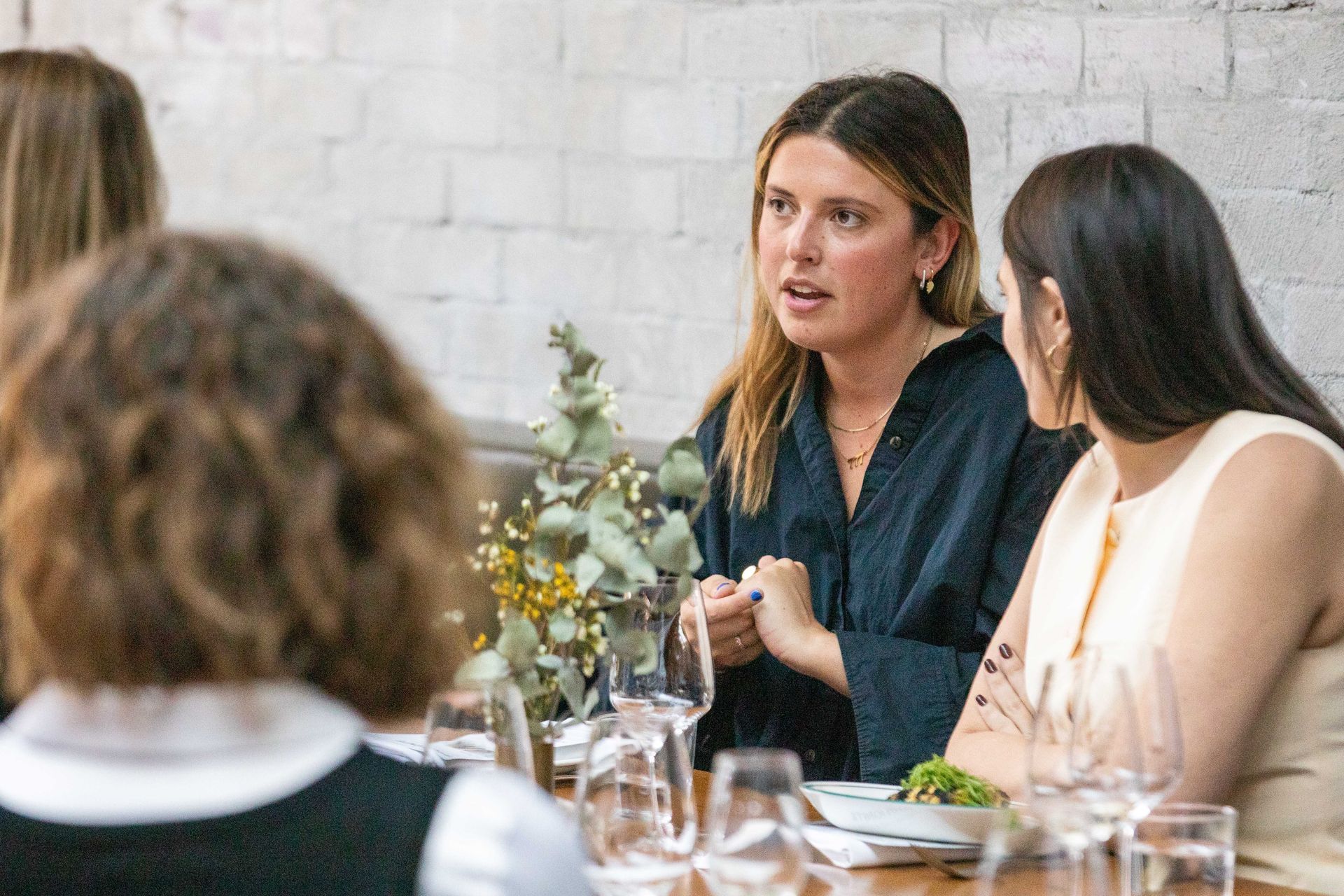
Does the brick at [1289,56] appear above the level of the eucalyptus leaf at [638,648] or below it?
above

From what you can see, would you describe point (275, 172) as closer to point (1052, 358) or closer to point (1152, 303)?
point (1052, 358)

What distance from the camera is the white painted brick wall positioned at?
231 cm

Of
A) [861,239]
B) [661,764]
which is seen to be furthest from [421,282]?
[661,764]

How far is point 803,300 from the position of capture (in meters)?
2.25

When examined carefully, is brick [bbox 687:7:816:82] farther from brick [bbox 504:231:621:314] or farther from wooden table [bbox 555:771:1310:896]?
wooden table [bbox 555:771:1310:896]

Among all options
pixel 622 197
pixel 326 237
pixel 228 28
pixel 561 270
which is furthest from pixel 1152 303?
pixel 228 28

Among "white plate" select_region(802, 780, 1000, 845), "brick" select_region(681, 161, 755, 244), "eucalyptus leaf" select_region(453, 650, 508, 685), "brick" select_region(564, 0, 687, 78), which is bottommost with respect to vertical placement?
"white plate" select_region(802, 780, 1000, 845)

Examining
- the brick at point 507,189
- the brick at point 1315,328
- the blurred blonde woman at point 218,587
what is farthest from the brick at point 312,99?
the blurred blonde woman at point 218,587

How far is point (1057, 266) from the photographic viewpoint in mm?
→ 1648

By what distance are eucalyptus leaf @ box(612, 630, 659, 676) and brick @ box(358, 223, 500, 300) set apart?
191 centimetres

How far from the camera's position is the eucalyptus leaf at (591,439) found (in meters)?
1.44

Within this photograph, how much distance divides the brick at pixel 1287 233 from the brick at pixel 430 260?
1.53 m

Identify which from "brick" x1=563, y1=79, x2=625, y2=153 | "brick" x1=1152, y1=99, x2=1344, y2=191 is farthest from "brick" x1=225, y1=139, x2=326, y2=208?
"brick" x1=1152, y1=99, x2=1344, y2=191

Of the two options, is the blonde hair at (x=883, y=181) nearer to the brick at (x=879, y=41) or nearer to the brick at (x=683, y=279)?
the brick at (x=879, y=41)
